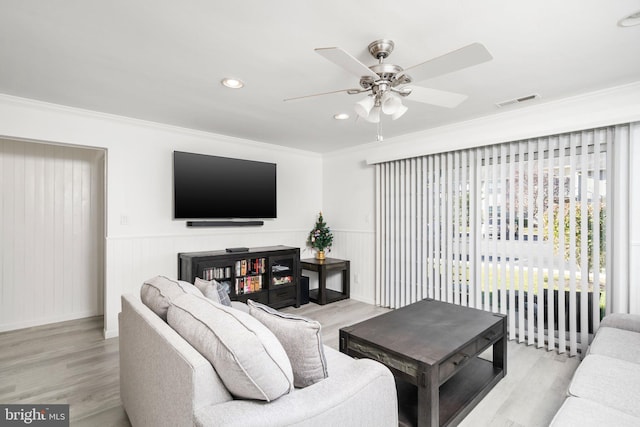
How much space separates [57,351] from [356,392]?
3.15 m

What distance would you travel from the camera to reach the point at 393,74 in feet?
6.34

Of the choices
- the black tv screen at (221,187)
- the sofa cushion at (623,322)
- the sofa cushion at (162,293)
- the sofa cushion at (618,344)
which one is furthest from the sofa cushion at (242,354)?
the black tv screen at (221,187)

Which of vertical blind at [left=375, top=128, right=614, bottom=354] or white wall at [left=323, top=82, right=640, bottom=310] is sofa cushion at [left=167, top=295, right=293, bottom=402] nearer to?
vertical blind at [left=375, top=128, right=614, bottom=354]

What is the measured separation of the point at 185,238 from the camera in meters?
3.95

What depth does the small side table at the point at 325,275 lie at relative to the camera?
4.57m

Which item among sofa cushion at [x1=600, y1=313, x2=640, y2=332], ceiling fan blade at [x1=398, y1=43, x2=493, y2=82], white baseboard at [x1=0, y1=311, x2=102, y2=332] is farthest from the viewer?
white baseboard at [x1=0, y1=311, x2=102, y2=332]

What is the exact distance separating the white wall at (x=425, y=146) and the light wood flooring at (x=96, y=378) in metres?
1.18

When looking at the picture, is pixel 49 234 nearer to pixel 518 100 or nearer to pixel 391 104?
pixel 391 104

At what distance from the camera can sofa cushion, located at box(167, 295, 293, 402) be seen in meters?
1.14

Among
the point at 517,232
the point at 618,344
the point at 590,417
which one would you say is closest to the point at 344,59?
the point at 590,417

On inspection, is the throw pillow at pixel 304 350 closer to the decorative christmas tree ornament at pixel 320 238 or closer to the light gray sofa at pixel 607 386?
the light gray sofa at pixel 607 386

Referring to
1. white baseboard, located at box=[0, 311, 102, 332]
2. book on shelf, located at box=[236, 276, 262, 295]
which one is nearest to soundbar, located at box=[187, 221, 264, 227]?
book on shelf, located at box=[236, 276, 262, 295]

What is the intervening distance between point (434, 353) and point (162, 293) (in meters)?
1.59

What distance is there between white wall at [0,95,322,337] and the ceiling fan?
253cm
